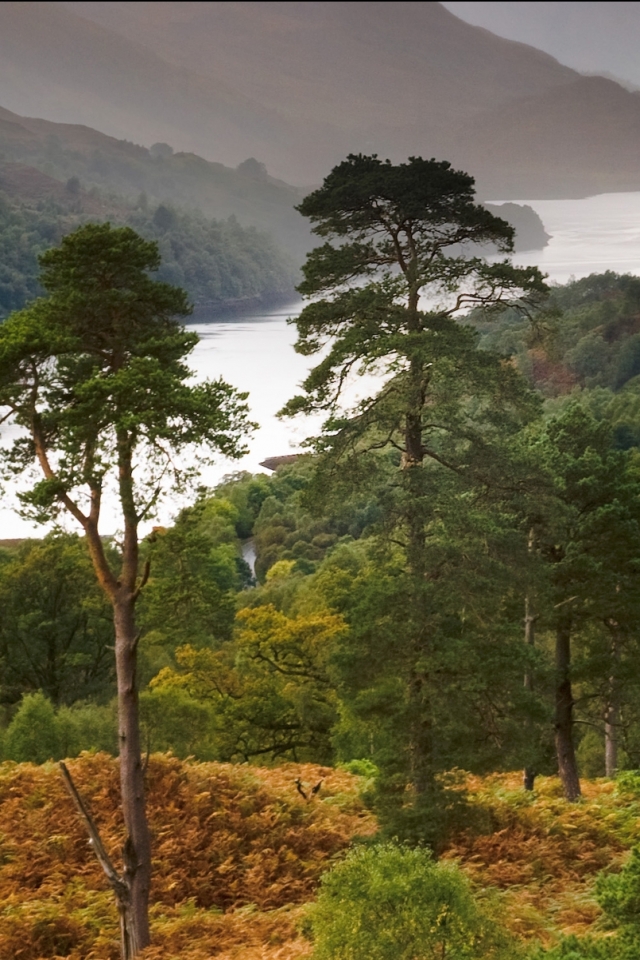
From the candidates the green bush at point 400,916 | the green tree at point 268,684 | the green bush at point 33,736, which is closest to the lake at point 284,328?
the green tree at point 268,684

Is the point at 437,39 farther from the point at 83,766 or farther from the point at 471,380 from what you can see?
the point at 83,766

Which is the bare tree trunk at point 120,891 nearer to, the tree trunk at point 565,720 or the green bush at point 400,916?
the green bush at point 400,916

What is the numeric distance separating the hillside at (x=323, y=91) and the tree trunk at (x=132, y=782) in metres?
12.9

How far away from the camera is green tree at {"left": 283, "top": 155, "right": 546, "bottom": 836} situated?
416 inches

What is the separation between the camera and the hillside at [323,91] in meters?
30.4

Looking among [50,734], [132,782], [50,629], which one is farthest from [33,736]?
[132,782]

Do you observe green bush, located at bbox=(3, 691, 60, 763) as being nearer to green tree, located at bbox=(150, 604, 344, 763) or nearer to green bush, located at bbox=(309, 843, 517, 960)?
green tree, located at bbox=(150, 604, 344, 763)

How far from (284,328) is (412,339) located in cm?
4154

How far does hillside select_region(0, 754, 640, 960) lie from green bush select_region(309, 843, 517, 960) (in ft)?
10.5

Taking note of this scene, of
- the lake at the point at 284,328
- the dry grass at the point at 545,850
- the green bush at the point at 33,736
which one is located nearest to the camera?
the dry grass at the point at 545,850

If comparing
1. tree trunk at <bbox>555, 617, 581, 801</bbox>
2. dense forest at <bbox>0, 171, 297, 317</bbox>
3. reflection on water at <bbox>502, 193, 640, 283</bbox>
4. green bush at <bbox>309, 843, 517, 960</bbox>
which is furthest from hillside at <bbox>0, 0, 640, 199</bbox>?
green bush at <bbox>309, 843, 517, 960</bbox>

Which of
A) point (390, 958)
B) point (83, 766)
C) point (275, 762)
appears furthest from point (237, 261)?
point (390, 958)

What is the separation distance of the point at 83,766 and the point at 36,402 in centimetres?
647

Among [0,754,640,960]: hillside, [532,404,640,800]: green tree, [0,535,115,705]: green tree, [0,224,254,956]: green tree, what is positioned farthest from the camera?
[0,535,115,705]: green tree
